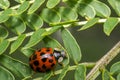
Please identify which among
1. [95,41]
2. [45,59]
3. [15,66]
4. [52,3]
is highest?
[52,3]

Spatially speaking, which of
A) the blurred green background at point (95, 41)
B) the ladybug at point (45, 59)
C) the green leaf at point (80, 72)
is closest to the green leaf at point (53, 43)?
the ladybug at point (45, 59)

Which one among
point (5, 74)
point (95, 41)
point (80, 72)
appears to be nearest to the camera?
point (80, 72)

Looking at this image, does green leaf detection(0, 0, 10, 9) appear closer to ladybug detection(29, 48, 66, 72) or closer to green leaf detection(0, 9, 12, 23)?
green leaf detection(0, 9, 12, 23)

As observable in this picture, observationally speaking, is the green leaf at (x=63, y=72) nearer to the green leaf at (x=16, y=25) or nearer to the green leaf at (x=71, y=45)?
the green leaf at (x=71, y=45)

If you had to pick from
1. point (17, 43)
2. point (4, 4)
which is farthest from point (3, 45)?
point (4, 4)

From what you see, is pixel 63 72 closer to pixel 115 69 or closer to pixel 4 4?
pixel 115 69

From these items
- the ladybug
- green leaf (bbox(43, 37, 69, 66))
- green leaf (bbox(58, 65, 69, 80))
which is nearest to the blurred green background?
the ladybug
